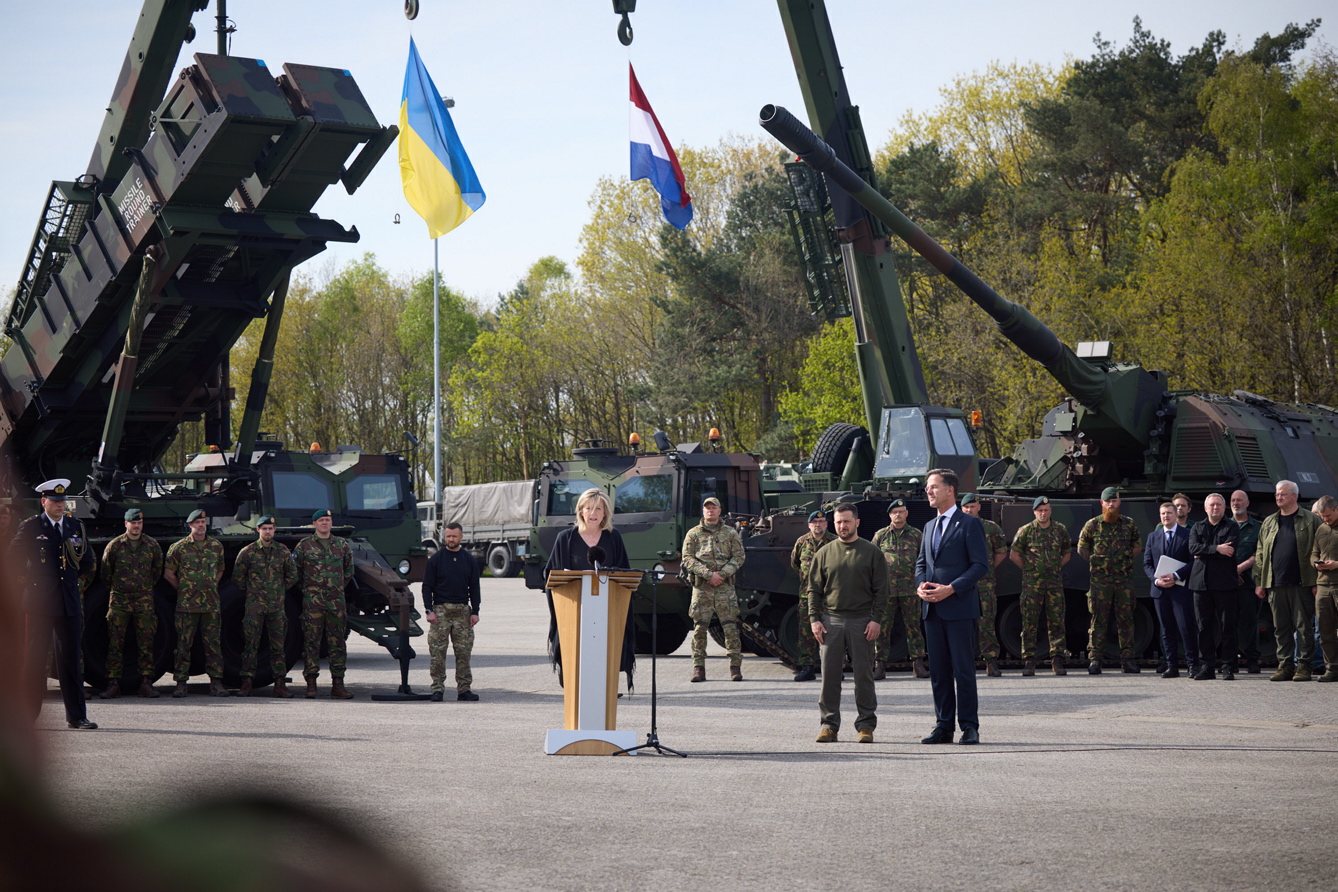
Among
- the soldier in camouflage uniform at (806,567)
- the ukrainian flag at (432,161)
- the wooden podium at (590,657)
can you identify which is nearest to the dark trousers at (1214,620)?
the soldier in camouflage uniform at (806,567)

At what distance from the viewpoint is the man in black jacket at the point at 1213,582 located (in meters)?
13.2

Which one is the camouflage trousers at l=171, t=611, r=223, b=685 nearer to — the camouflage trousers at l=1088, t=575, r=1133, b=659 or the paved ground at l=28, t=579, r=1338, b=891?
the paved ground at l=28, t=579, r=1338, b=891

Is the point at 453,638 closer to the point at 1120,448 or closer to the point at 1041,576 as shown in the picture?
the point at 1041,576

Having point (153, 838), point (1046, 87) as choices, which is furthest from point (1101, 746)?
point (1046, 87)

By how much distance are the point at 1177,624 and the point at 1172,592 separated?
0.35m

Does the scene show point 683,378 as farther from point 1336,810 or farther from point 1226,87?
point 1336,810

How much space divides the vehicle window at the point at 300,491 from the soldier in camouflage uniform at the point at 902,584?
7.69 metres

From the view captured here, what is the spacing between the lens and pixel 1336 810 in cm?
620

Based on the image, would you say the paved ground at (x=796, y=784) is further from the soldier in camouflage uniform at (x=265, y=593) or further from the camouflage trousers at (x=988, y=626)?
the camouflage trousers at (x=988, y=626)

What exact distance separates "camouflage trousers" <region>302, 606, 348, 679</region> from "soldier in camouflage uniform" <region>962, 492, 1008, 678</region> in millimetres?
6275

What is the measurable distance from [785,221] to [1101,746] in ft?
115

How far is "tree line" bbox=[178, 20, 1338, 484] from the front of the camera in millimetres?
30969

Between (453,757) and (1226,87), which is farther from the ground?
(1226,87)

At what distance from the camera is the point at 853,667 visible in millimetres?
8953
